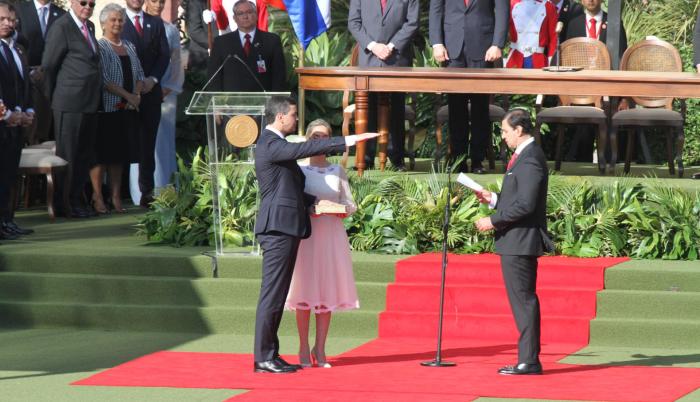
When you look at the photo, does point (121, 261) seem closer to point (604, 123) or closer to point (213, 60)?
point (213, 60)

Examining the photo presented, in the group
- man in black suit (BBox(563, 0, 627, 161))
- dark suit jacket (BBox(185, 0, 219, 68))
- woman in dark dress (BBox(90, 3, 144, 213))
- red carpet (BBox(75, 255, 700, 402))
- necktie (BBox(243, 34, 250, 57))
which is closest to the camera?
red carpet (BBox(75, 255, 700, 402))

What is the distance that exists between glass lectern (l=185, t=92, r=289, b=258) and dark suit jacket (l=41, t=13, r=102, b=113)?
2110 mm

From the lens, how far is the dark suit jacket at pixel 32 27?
1407cm

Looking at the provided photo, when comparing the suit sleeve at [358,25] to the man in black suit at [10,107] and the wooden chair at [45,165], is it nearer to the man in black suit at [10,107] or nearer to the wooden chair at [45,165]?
the wooden chair at [45,165]

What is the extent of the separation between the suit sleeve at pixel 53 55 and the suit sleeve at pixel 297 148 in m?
4.88

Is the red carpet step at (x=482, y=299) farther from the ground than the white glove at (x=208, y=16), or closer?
closer

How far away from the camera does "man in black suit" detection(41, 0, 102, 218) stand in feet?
43.7

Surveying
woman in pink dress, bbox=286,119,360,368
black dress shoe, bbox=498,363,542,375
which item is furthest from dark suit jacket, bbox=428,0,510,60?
black dress shoe, bbox=498,363,542,375

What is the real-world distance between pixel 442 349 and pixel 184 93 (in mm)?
6917

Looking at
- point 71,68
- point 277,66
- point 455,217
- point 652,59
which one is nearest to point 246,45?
point 277,66

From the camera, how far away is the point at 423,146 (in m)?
17.0

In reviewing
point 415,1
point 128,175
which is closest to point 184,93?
point 128,175

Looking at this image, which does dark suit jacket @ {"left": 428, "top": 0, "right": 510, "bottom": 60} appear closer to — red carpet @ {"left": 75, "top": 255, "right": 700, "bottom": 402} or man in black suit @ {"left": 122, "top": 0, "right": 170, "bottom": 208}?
man in black suit @ {"left": 122, "top": 0, "right": 170, "bottom": 208}

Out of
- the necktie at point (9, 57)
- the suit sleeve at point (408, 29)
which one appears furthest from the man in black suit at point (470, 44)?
the necktie at point (9, 57)
